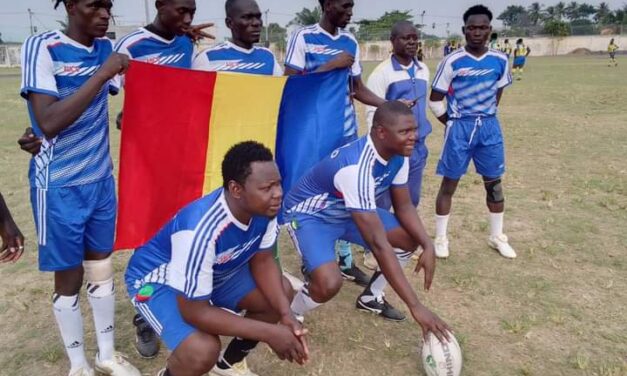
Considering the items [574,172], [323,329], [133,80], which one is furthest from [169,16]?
[574,172]

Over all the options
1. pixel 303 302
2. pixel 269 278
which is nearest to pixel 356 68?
pixel 303 302

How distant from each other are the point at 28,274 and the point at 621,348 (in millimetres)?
5054

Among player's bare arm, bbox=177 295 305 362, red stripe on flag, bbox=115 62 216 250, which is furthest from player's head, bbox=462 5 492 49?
player's bare arm, bbox=177 295 305 362

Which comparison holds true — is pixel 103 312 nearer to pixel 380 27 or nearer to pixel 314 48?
pixel 314 48

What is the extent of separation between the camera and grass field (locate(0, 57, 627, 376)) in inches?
145

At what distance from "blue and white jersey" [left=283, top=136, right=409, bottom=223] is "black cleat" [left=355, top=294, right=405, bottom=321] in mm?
831

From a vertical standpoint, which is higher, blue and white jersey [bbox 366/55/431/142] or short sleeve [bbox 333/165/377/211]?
blue and white jersey [bbox 366/55/431/142]

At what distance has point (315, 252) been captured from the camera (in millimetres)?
3793

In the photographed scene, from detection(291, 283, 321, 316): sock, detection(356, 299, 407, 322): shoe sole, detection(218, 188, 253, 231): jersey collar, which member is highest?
detection(218, 188, 253, 231): jersey collar

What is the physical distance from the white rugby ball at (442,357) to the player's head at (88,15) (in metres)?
2.69

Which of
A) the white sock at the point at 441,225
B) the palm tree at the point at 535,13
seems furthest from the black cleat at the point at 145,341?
the palm tree at the point at 535,13

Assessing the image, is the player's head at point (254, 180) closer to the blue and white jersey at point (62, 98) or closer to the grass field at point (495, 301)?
the blue and white jersey at point (62, 98)

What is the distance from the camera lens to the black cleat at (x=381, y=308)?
4.27 metres

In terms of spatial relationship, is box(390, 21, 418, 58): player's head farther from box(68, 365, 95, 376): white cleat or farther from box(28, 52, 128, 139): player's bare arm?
box(68, 365, 95, 376): white cleat
